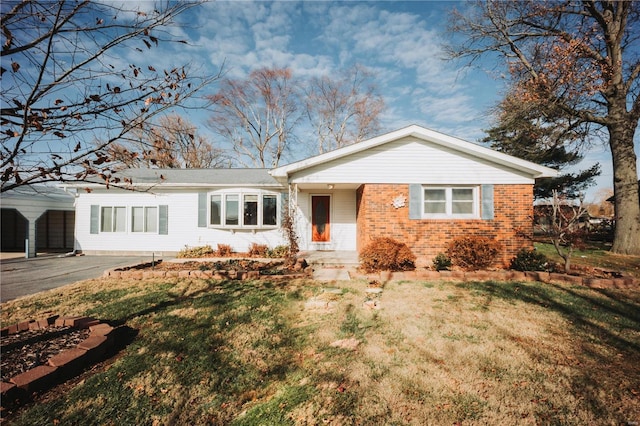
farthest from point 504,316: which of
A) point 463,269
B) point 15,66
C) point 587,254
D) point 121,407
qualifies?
point 587,254

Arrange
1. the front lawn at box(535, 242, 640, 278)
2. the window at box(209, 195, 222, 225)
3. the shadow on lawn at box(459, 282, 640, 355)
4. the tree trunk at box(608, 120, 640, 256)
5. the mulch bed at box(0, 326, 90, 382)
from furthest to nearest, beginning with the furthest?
the window at box(209, 195, 222, 225), the tree trunk at box(608, 120, 640, 256), the front lawn at box(535, 242, 640, 278), the shadow on lawn at box(459, 282, 640, 355), the mulch bed at box(0, 326, 90, 382)

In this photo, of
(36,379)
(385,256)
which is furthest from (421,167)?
(36,379)

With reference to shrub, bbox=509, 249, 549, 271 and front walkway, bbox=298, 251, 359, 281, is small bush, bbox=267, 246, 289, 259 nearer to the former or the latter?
front walkway, bbox=298, 251, 359, 281

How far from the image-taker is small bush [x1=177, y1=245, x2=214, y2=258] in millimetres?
12523

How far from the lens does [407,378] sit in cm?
339

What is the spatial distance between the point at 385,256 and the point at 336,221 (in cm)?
493

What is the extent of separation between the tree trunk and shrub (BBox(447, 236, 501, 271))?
8.24m

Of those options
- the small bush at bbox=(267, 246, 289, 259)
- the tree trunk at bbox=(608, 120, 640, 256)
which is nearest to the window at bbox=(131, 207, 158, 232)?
the small bush at bbox=(267, 246, 289, 259)

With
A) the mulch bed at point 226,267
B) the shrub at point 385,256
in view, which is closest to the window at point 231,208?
the mulch bed at point 226,267

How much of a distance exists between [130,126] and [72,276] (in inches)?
356

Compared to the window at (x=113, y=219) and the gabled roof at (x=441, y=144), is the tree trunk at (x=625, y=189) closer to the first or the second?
the gabled roof at (x=441, y=144)

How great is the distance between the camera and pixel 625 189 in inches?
481

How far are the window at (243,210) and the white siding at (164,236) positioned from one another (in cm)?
46

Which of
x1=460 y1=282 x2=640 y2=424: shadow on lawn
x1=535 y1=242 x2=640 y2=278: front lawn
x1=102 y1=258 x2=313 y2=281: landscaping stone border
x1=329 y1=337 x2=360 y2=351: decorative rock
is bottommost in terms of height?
x1=329 y1=337 x2=360 y2=351: decorative rock
